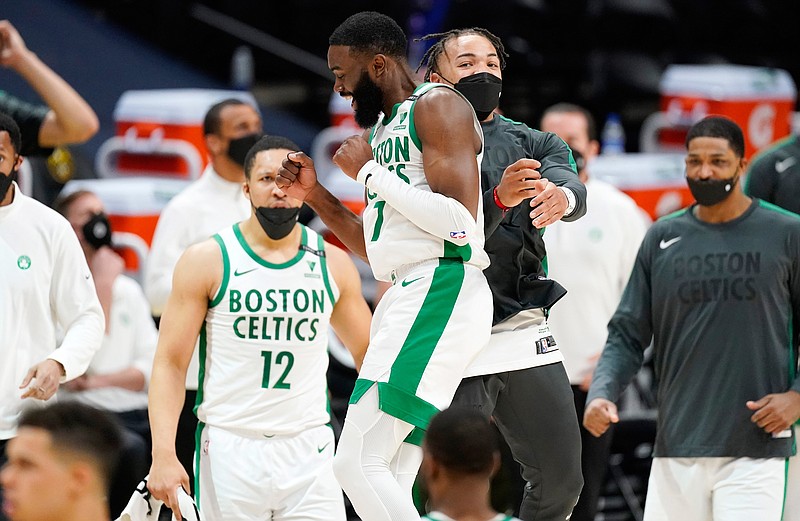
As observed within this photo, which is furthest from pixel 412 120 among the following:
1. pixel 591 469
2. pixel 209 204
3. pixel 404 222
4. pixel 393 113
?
pixel 591 469

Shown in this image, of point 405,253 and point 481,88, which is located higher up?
point 481,88

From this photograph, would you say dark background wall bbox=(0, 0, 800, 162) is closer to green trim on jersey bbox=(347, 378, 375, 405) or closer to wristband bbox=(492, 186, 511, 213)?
wristband bbox=(492, 186, 511, 213)

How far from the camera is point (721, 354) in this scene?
6.11m

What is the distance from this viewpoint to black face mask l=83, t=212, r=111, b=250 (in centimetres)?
785

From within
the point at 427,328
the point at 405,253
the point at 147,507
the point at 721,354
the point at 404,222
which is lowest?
the point at 147,507

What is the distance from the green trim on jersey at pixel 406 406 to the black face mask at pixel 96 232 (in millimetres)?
3499

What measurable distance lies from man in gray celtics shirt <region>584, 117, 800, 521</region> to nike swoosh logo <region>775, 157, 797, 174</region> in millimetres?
1012

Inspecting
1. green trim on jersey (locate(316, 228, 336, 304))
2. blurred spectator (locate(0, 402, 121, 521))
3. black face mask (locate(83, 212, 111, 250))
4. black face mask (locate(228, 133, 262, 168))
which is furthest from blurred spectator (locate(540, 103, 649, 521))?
blurred spectator (locate(0, 402, 121, 521))

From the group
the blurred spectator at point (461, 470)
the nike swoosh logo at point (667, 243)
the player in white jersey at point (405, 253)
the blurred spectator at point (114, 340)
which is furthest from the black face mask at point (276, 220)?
the blurred spectator at point (461, 470)

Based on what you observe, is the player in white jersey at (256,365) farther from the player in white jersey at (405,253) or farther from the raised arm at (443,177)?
the raised arm at (443,177)

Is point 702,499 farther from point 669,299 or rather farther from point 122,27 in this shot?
point 122,27

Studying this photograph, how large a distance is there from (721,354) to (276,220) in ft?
6.25

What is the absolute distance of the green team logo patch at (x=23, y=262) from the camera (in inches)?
229

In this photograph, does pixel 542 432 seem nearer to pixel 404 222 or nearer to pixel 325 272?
pixel 404 222
